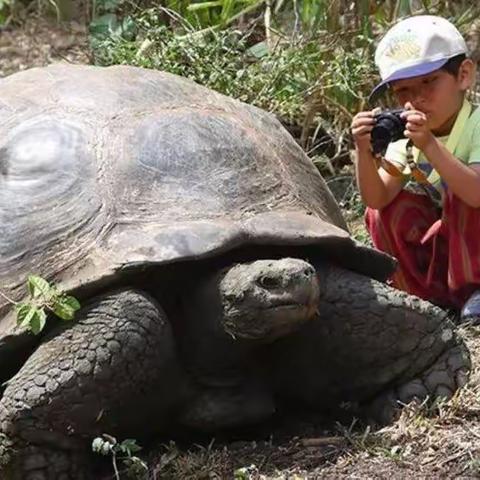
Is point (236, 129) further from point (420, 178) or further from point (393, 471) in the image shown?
point (393, 471)

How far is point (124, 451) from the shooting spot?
3.08m

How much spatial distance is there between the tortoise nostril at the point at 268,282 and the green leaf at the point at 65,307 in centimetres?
44

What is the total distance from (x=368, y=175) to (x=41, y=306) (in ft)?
4.22

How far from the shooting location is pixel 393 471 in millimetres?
2969

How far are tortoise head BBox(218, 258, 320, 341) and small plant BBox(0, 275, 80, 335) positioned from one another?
0.38 m

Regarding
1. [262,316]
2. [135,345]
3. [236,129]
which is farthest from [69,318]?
[236,129]

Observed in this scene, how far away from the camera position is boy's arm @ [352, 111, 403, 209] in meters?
3.70

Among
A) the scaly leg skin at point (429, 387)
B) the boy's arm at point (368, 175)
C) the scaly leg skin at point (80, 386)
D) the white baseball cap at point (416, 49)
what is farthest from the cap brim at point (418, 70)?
the scaly leg skin at point (80, 386)

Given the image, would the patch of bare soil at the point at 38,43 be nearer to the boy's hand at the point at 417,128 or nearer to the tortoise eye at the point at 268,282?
the boy's hand at the point at 417,128

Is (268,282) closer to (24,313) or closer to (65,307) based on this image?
(65,307)

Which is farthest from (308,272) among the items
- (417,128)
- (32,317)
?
(417,128)

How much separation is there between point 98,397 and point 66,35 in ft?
17.4

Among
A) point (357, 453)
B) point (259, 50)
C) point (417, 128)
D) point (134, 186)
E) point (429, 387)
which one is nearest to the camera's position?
point (357, 453)

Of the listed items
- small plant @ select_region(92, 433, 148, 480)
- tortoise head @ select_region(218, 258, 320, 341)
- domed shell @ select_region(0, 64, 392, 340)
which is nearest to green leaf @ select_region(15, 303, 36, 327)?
domed shell @ select_region(0, 64, 392, 340)
